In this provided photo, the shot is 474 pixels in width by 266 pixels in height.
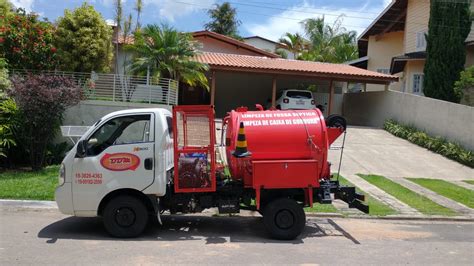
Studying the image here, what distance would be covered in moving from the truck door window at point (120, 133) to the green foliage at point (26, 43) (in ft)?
34.0

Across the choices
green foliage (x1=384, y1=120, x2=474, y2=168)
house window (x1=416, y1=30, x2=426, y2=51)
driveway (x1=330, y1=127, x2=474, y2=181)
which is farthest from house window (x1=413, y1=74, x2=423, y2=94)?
driveway (x1=330, y1=127, x2=474, y2=181)

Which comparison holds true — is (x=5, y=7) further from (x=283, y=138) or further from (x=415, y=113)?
(x=415, y=113)

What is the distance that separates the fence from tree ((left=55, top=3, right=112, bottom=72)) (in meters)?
0.86

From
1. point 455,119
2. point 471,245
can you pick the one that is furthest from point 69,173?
point 455,119

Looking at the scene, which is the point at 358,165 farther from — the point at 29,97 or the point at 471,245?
the point at 29,97

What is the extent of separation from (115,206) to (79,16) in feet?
38.7

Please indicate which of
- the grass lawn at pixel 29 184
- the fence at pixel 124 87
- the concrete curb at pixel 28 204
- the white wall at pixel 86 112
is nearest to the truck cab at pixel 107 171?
the concrete curb at pixel 28 204

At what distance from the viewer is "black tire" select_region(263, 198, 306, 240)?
24.3ft

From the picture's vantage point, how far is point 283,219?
24.6ft

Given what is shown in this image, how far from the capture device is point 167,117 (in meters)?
7.66

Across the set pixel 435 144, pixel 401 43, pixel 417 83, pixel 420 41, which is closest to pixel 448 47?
pixel 417 83

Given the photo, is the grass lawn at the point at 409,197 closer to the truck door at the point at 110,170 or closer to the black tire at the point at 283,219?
the black tire at the point at 283,219

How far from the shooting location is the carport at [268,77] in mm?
22152

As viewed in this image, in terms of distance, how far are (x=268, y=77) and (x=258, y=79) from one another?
3.58ft
